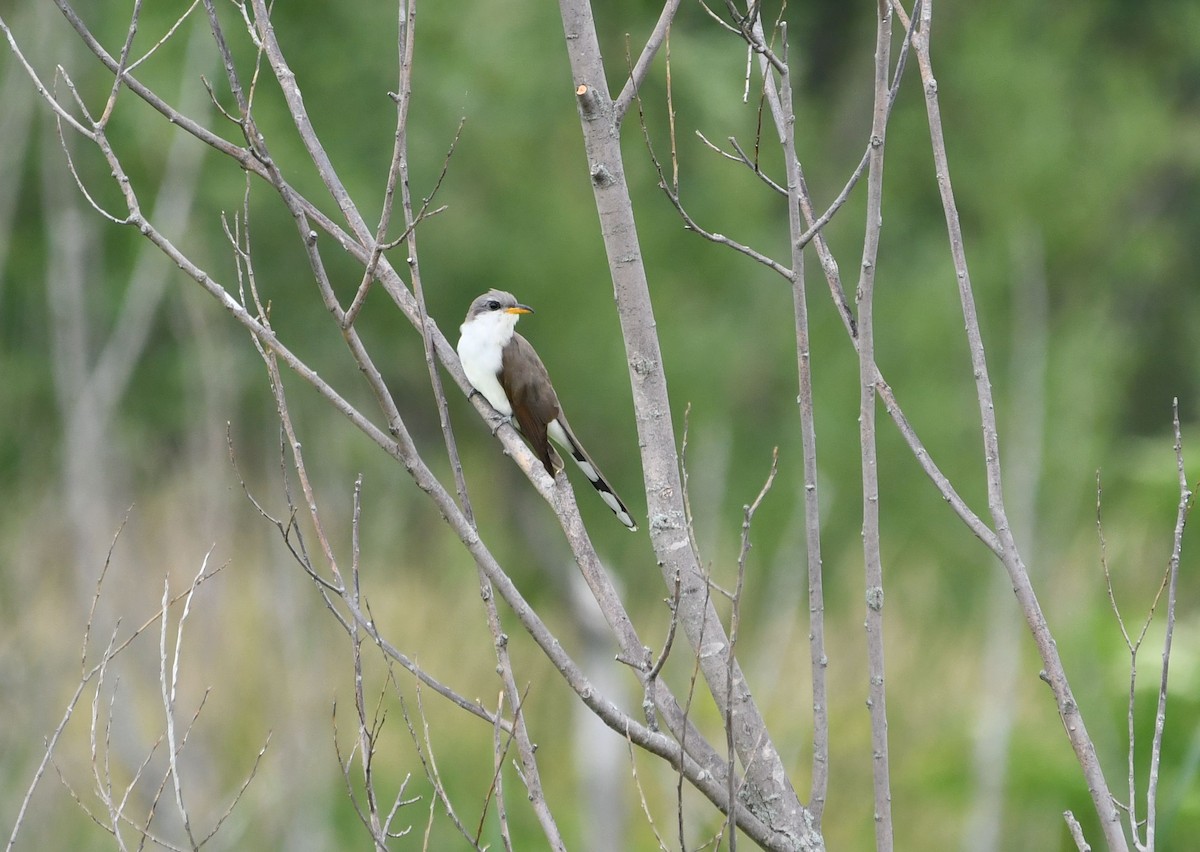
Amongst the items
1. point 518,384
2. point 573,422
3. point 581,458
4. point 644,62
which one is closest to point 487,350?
point 518,384

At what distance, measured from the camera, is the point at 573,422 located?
730 cm

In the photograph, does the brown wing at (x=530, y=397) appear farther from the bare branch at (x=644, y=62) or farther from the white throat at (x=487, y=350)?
the bare branch at (x=644, y=62)

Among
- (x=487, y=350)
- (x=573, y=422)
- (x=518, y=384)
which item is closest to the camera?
(x=518, y=384)

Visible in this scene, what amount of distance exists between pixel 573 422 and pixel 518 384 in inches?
118

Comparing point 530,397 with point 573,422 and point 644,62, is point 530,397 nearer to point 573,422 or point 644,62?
point 644,62

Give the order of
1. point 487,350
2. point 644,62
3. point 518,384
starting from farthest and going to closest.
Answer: point 487,350 < point 518,384 < point 644,62

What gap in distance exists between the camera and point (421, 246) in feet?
21.6

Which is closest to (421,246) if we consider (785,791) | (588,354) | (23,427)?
(588,354)

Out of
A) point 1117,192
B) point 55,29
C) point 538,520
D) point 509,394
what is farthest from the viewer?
point 1117,192

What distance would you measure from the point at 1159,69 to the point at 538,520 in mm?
7759

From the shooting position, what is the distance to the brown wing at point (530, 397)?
425 cm

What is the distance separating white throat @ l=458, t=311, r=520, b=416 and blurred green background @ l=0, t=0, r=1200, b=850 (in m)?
1.04

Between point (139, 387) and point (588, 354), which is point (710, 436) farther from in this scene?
point (139, 387)

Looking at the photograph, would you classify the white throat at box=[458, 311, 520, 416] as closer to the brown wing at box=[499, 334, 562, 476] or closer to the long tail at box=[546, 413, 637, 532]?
the brown wing at box=[499, 334, 562, 476]
